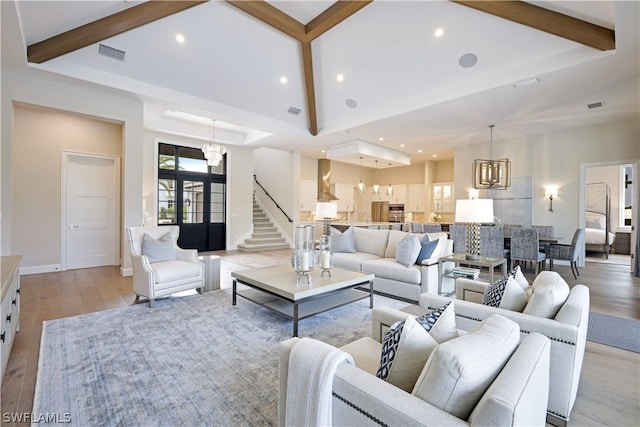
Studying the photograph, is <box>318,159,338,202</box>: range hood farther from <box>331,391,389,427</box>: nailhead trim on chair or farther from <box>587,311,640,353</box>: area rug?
<box>331,391,389,427</box>: nailhead trim on chair

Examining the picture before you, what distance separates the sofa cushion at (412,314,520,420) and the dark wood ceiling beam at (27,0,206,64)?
478 cm

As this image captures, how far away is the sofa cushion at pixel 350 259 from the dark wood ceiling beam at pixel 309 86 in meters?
3.51

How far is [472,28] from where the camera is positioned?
3.98m

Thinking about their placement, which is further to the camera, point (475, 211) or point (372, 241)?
point (372, 241)

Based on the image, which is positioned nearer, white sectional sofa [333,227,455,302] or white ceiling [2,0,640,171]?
white ceiling [2,0,640,171]

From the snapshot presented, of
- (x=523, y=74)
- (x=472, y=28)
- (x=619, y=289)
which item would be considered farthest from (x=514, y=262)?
(x=472, y=28)

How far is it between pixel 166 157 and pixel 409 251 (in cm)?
684

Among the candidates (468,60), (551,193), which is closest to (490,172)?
(551,193)

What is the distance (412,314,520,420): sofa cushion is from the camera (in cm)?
92

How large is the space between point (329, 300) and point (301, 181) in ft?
24.1

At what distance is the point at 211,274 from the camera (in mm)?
4445

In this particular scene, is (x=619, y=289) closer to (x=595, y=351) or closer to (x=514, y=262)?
(x=514, y=262)

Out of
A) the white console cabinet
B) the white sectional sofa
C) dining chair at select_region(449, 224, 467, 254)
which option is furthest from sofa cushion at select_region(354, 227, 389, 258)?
the white console cabinet

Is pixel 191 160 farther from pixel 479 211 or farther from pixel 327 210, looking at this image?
pixel 479 211
